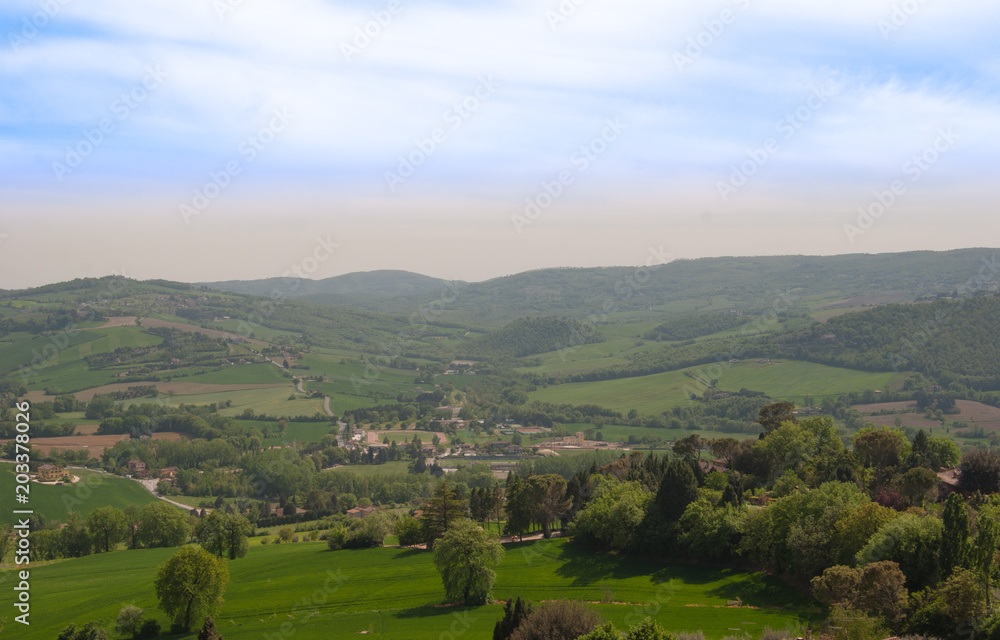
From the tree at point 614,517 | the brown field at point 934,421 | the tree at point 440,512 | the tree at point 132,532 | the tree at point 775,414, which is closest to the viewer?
the tree at point 614,517

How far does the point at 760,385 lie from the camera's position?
177500 mm

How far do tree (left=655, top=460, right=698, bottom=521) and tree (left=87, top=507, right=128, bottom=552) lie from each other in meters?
64.7

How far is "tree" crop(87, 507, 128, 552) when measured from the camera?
273 ft

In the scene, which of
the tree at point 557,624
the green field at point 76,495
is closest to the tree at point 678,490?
the tree at point 557,624

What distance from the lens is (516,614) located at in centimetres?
3784

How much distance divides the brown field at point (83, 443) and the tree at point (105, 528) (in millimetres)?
62154

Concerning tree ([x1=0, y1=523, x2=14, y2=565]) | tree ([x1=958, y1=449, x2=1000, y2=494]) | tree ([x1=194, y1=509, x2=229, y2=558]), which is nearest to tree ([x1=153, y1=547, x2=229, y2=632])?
tree ([x1=194, y1=509, x2=229, y2=558])

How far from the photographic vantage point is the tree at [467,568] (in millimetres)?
51719

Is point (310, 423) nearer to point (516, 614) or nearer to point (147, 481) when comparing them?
point (147, 481)

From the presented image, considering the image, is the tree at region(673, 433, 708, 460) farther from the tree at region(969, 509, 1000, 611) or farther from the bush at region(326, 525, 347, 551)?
the tree at region(969, 509, 1000, 611)

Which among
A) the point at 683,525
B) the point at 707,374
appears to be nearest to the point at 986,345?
the point at 707,374

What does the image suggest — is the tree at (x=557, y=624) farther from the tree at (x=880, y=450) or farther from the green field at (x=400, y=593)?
the tree at (x=880, y=450)

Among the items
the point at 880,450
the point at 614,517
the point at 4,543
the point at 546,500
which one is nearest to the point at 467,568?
the point at 614,517

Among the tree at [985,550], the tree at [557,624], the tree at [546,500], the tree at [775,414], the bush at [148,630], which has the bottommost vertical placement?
the bush at [148,630]
